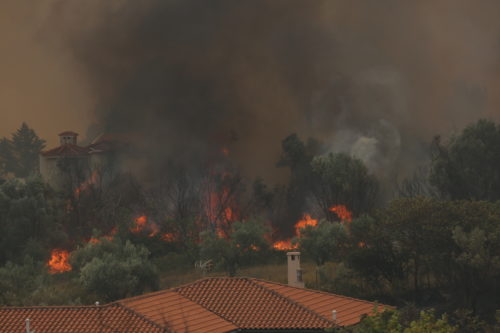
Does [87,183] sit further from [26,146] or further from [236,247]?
[26,146]

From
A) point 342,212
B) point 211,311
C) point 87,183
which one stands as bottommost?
point 211,311

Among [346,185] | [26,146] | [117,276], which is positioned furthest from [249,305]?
[26,146]

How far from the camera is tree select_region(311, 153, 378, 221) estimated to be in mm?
84812

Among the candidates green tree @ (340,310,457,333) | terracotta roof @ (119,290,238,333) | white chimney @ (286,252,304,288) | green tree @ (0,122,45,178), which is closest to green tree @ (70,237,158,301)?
white chimney @ (286,252,304,288)

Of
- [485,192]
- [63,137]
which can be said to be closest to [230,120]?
[63,137]

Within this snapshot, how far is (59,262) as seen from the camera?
8488 cm

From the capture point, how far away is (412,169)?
9675 cm

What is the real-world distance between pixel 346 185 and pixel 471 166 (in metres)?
10.4

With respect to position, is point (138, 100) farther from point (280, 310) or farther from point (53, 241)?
point (280, 310)

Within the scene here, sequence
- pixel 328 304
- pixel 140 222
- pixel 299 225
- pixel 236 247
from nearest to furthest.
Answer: pixel 328 304 < pixel 236 247 < pixel 299 225 < pixel 140 222

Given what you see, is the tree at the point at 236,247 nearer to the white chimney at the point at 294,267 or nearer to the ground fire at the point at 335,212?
the ground fire at the point at 335,212

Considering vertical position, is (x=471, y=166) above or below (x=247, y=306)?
above

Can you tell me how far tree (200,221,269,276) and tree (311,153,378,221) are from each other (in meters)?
13.6

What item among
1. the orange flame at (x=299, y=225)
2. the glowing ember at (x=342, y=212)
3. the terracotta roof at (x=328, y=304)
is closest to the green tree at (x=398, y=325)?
the terracotta roof at (x=328, y=304)
